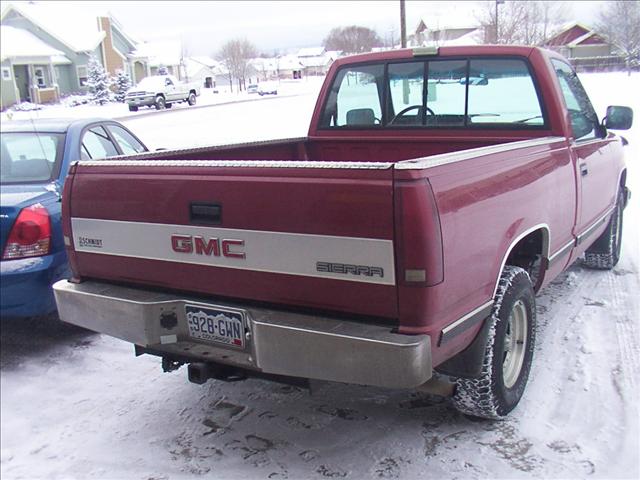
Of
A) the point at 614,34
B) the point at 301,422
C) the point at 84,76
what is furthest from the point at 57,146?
the point at 614,34

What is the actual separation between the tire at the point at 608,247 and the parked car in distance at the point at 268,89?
153 feet

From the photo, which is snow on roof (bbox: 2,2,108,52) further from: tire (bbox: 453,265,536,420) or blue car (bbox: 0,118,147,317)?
tire (bbox: 453,265,536,420)

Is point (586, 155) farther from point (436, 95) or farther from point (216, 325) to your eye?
point (216, 325)

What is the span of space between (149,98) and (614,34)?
762 inches

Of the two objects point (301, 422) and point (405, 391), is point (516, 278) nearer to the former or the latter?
point (405, 391)

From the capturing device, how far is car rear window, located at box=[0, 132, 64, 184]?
4.60m

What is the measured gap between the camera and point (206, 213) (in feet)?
9.90

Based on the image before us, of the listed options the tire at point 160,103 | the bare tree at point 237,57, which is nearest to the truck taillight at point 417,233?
the tire at point 160,103

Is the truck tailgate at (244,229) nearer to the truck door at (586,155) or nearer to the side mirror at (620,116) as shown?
the truck door at (586,155)

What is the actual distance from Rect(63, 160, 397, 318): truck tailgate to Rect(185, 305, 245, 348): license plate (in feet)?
0.30

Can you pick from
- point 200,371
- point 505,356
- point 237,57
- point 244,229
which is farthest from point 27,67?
point 237,57

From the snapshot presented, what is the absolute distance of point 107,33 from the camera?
5777 millimetres

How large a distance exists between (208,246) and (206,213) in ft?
0.52

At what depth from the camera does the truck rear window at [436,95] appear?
4.58 metres
